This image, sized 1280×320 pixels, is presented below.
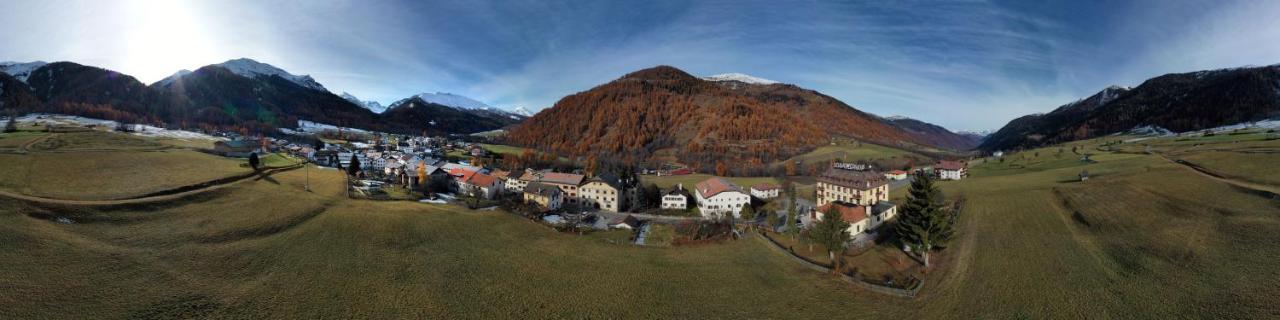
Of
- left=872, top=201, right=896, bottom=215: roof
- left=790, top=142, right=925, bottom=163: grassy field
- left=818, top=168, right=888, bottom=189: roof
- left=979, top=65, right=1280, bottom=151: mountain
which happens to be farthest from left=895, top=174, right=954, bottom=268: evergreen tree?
left=979, top=65, right=1280, bottom=151: mountain

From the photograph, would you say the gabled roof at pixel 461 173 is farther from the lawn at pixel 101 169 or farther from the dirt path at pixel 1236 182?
the dirt path at pixel 1236 182

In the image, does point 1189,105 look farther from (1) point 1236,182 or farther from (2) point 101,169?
(2) point 101,169

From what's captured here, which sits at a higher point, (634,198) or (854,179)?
(854,179)

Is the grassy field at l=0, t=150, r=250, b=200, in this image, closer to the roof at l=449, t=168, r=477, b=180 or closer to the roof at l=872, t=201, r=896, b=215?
the roof at l=449, t=168, r=477, b=180

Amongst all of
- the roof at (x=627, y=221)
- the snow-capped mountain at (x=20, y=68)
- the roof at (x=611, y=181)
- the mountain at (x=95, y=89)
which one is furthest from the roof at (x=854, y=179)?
the snow-capped mountain at (x=20, y=68)

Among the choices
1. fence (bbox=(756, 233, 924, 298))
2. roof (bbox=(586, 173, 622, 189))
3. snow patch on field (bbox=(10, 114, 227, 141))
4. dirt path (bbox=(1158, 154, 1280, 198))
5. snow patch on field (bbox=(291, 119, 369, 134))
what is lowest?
fence (bbox=(756, 233, 924, 298))

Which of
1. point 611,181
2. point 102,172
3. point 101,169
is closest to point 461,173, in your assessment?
point 611,181
